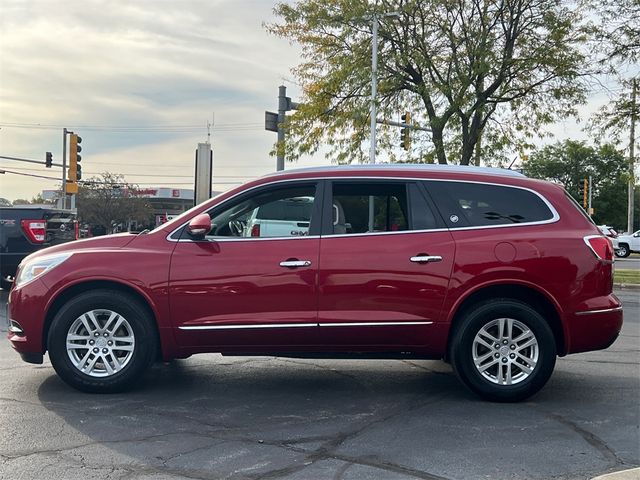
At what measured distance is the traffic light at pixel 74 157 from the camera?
27273 millimetres

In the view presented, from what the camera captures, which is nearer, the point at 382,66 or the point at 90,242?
the point at 90,242

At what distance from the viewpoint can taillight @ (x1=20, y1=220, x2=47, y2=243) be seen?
11.6m

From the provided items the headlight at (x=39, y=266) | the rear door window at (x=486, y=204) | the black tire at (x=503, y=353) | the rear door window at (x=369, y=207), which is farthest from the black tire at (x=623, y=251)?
the headlight at (x=39, y=266)

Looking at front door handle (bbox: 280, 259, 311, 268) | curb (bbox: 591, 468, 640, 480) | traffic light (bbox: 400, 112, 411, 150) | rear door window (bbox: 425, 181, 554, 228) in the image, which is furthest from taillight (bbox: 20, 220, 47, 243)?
traffic light (bbox: 400, 112, 411, 150)

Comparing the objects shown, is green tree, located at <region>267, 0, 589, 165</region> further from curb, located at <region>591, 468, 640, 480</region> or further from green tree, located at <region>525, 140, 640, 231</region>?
green tree, located at <region>525, 140, 640, 231</region>

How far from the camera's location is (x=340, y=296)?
203 inches

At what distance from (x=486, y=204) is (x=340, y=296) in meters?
1.48

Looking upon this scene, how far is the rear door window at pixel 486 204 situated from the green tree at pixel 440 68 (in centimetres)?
1310

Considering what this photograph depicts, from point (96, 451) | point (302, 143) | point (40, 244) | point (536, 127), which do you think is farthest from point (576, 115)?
point (96, 451)

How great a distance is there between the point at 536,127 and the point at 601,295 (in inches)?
Answer: 622

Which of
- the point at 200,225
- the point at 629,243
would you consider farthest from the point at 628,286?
the point at 629,243

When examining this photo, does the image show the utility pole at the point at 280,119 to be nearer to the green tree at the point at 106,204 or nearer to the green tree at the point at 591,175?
the green tree at the point at 106,204

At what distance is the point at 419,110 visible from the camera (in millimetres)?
21109

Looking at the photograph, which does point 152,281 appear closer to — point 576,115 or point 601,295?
point 601,295
